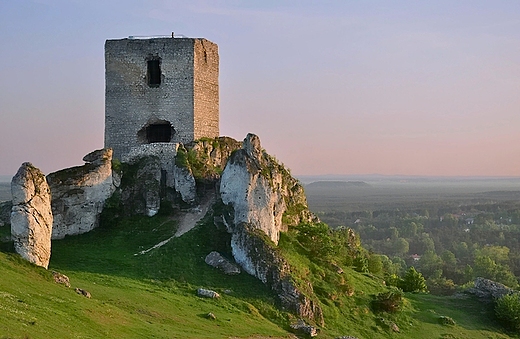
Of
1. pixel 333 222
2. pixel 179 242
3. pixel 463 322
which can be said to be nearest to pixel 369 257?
pixel 463 322

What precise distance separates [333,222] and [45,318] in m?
142

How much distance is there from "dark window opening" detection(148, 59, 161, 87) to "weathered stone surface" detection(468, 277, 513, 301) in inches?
780

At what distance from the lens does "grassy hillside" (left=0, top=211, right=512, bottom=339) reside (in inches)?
631

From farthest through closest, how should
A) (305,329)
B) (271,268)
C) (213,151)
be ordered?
(213,151) < (271,268) < (305,329)

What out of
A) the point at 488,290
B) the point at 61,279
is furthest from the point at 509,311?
the point at 61,279

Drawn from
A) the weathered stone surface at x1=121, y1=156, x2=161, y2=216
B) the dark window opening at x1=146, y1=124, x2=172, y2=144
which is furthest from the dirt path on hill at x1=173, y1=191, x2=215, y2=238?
the dark window opening at x1=146, y1=124, x2=172, y2=144

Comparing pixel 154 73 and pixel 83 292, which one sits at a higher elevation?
pixel 154 73

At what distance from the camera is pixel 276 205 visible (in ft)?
88.8

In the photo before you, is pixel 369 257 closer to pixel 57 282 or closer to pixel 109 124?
pixel 109 124

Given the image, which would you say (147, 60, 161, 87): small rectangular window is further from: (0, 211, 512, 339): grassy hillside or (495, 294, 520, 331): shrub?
(495, 294, 520, 331): shrub

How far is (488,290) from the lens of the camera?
3195 centimetres

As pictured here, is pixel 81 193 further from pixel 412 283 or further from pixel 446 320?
pixel 412 283

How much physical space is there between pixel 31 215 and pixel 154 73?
13.3 m

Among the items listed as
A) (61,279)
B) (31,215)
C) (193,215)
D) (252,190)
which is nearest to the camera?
(61,279)
